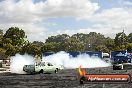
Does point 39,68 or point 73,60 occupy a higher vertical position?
point 73,60

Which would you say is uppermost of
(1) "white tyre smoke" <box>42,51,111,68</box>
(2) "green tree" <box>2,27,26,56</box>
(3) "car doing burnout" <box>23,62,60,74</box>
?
(2) "green tree" <box>2,27,26,56</box>

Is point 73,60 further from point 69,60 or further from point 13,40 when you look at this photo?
point 13,40

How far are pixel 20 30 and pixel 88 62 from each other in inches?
864

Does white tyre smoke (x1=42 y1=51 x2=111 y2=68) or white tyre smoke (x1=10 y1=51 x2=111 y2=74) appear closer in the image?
white tyre smoke (x1=10 y1=51 x2=111 y2=74)

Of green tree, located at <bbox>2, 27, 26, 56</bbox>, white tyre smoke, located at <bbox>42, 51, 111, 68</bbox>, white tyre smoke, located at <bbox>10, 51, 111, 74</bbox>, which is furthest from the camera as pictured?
green tree, located at <bbox>2, 27, 26, 56</bbox>

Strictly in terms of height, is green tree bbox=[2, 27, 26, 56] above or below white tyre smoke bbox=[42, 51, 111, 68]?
above

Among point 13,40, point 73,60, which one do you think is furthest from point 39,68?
point 13,40

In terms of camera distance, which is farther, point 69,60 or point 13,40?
point 13,40

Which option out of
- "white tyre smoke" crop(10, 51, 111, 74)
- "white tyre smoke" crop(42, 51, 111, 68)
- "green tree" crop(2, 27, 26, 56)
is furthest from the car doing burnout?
"green tree" crop(2, 27, 26, 56)

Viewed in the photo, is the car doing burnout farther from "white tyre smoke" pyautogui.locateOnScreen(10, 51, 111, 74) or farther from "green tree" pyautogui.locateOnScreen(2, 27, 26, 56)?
"green tree" pyautogui.locateOnScreen(2, 27, 26, 56)

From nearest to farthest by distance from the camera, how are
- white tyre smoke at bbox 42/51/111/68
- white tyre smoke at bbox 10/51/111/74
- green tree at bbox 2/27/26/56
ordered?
white tyre smoke at bbox 10/51/111/74 → white tyre smoke at bbox 42/51/111/68 → green tree at bbox 2/27/26/56

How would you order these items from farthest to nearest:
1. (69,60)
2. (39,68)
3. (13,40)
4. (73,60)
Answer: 1. (13,40)
2. (73,60)
3. (69,60)
4. (39,68)

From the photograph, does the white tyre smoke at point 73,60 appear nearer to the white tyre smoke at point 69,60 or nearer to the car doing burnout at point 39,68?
the white tyre smoke at point 69,60

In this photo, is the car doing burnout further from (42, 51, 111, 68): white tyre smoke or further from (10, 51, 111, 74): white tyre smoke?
(42, 51, 111, 68): white tyre smoke
